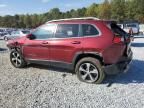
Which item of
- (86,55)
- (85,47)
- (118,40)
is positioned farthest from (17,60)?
(118,40)

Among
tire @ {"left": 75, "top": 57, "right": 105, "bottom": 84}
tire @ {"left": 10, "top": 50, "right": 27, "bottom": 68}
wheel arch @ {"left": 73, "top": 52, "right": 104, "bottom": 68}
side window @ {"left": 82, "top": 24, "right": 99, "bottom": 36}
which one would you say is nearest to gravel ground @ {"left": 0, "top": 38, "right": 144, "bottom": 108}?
tire @ {"left": 75, "top": 57, "right": 105, "bottom": 84}

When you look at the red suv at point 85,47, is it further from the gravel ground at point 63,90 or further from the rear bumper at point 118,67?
the gravel ground at point 63,90

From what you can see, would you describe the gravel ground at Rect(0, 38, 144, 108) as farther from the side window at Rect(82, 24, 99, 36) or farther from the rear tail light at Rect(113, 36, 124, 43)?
the side window at Rect(82, 24, 99, 36)

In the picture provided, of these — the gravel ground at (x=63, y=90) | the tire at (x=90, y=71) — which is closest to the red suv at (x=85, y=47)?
the tire at (x=90, y=71)

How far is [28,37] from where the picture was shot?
29.0 feet

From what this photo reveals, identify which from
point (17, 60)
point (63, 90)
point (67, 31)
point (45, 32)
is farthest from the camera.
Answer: point (17, 60)

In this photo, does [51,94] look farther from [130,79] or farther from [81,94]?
[130,79]

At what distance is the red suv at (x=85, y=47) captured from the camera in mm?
7125

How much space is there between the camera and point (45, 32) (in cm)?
842

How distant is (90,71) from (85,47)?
2.29 feet

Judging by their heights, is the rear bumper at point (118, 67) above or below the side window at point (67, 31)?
below

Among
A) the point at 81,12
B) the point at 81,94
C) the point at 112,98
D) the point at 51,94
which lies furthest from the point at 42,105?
the point at 81,12

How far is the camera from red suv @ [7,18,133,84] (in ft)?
23.4

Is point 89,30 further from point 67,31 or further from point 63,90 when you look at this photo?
point 63,90
